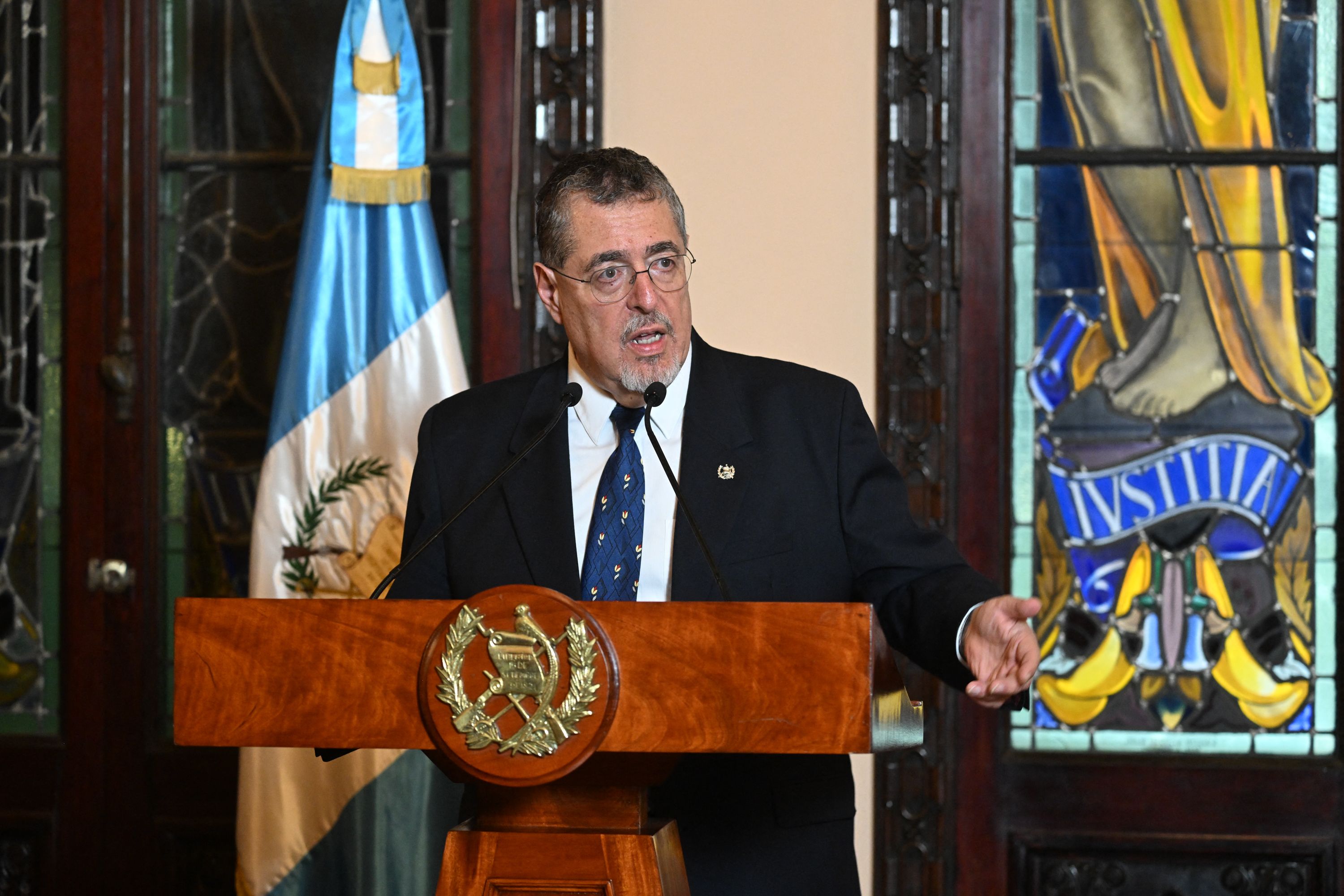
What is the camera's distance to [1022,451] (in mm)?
3553

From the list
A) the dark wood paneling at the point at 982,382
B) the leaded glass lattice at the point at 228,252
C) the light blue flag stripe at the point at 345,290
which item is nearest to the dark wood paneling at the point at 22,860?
the leaded glass lattice at the point at 228,252

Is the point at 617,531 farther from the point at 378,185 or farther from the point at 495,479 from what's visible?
the point at 378,185

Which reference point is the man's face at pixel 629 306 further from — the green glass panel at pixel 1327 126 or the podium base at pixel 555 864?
the green glass panel at pixel 1327 126

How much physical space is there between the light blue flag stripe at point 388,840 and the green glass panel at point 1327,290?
7.41 feet

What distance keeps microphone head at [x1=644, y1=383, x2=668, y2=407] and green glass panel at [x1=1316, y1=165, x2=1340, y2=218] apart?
2.36 meters

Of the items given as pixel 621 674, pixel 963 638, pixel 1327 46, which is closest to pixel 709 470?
pixel 963 638

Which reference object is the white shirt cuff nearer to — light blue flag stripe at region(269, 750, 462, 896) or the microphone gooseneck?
the microphone gooseneck

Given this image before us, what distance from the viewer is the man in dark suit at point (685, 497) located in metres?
1.90

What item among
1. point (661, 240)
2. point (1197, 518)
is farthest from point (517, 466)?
point (1197, 518)

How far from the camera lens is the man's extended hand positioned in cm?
160

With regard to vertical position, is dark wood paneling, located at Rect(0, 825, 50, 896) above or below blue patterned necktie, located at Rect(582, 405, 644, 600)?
below

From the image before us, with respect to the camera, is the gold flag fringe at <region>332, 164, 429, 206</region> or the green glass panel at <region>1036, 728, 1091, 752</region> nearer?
the gold flag fringe at <region>332, 164, 429, 206</region>

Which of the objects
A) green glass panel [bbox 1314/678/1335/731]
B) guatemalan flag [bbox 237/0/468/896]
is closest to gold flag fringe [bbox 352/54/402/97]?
guatemalan flag [bbox 237/0/468/896]

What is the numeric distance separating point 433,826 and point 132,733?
3.39 ft
